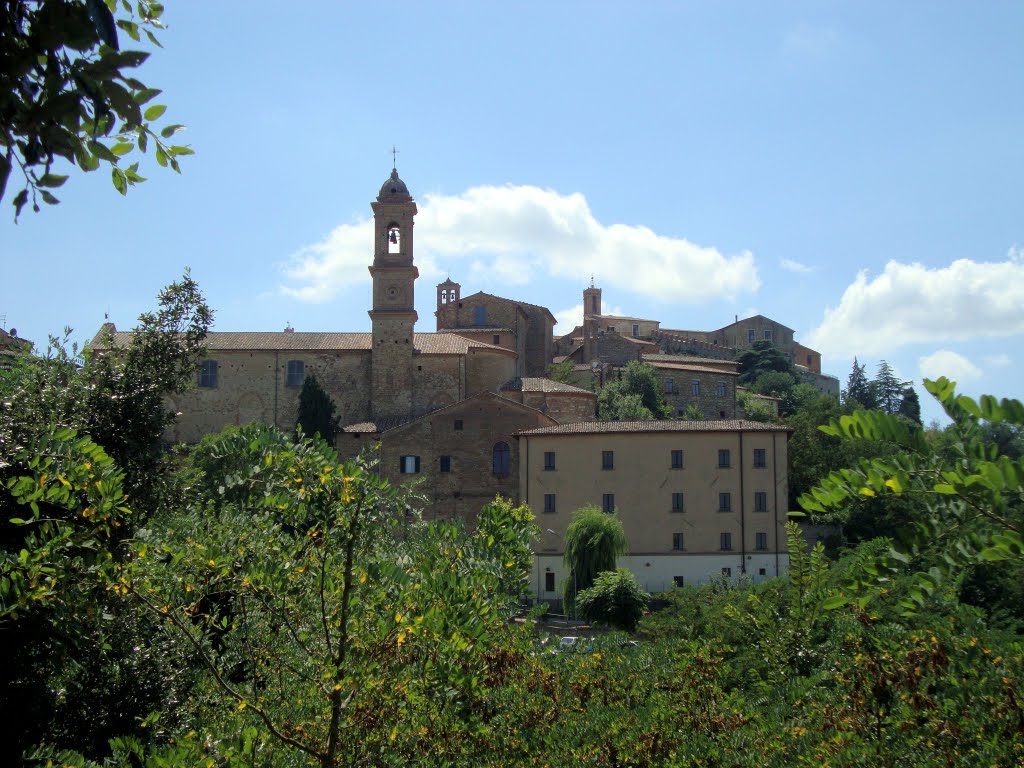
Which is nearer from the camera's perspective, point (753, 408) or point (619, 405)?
point (619, 405)

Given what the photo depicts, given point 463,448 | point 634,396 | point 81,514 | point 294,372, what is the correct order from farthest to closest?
point 634,396
point 294,372
point 463,448
point 81,514

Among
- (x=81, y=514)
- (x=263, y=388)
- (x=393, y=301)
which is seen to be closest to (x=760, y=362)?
(x=393, y=301)

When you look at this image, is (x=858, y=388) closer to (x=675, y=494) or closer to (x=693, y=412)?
(x=693, y=412)

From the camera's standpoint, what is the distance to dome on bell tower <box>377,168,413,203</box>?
54.2 meters

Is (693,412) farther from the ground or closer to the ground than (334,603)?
farther from the ground

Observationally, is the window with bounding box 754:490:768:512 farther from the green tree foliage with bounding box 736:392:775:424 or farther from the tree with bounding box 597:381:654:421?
the green tree foliage with bounding box 736:392:775:424

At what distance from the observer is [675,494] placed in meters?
A: 41.7

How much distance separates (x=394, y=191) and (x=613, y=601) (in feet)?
99.7

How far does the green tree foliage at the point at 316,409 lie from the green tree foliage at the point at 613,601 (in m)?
23.8

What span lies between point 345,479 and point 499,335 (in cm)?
6093

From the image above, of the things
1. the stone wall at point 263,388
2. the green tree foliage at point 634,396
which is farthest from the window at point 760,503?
the stone wall at point 263,388

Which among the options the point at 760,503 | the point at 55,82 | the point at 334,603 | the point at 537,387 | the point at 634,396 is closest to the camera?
the point at 55,82

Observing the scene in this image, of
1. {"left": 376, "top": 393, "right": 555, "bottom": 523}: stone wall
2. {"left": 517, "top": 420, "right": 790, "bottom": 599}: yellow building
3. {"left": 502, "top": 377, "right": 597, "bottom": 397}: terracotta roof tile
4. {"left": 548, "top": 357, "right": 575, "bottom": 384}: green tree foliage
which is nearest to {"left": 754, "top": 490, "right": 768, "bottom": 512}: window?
{"left": 517, "top": 420, "right": 790, "bottom": 599}: yellow building

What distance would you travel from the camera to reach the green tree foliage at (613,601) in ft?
99.6
